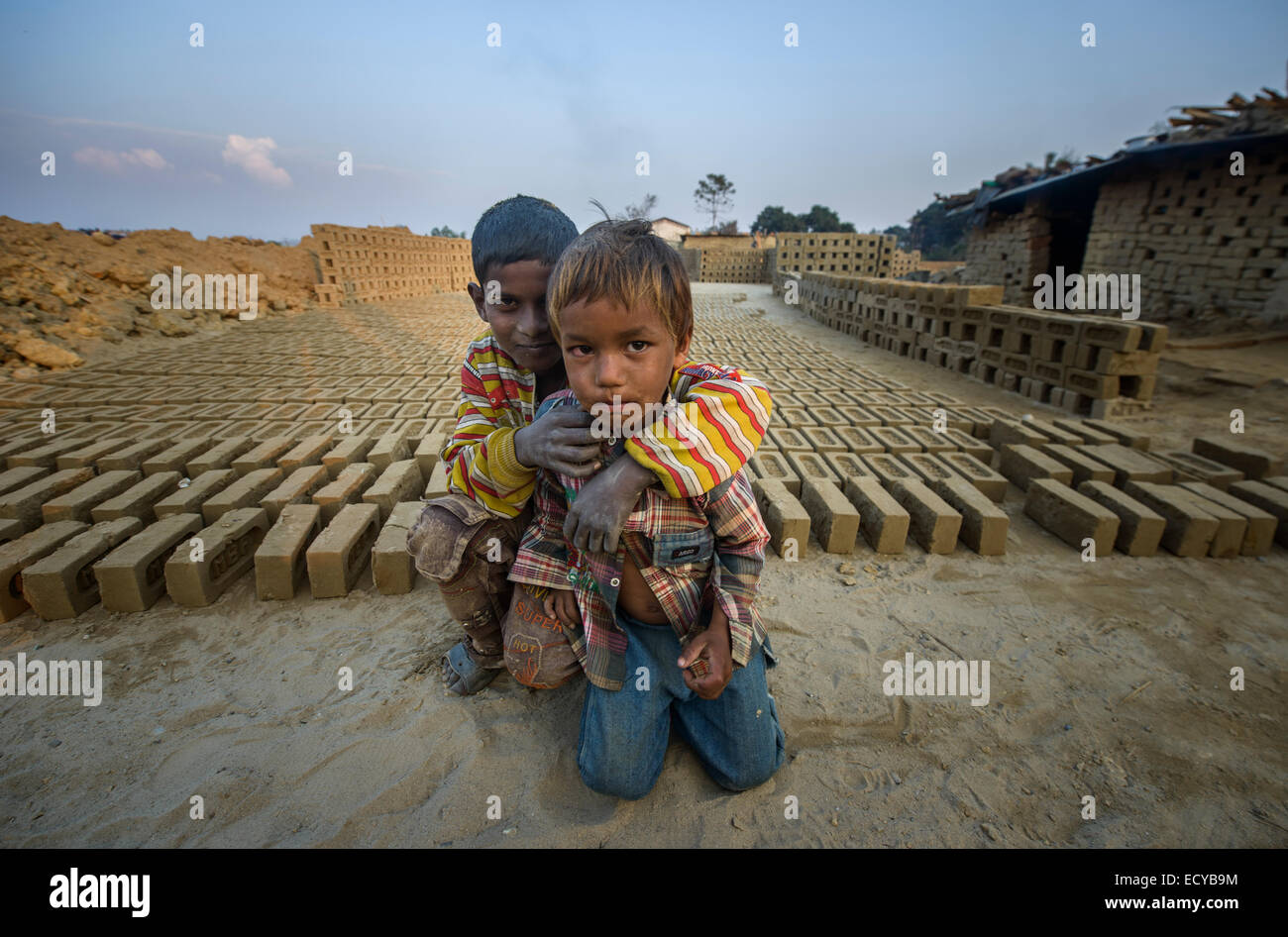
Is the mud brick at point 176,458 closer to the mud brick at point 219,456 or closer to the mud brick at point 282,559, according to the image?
the mud brick at point 219,456

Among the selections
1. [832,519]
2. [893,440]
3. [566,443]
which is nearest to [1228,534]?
[893,440]

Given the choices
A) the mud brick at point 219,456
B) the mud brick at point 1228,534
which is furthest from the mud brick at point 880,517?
the mud brick at point 219,456

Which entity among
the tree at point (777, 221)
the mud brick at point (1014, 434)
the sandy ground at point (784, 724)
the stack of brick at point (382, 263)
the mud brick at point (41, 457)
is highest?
the tree at point (777, 221)

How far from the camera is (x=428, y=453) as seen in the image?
325 cm

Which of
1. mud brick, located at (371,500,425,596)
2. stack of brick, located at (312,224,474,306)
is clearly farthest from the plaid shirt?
stack of brick, located at (312,224,474,306)

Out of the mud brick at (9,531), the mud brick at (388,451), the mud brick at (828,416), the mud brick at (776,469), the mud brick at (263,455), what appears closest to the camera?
the mud brick at (9,531)

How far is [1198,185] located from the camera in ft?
25.7

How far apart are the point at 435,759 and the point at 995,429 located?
4014 millimetres

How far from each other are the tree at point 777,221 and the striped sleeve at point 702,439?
39632 mm

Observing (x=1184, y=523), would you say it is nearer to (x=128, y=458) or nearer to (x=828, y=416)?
(x=828, y=416)

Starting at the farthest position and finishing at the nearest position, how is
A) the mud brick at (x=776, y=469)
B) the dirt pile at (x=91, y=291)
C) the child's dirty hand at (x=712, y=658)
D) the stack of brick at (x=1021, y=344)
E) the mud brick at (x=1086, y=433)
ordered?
the dirt pile at (x=91, y=291) < the stack of brick at (x=1021, y=344) < the mud brick at (x=1086, y=433) < the mud brick at (x=776, y=469) < the child's dirty hand at (x=712, y=658)

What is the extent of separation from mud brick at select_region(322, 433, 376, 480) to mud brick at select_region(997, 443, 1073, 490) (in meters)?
3.81

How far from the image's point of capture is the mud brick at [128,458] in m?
3.14

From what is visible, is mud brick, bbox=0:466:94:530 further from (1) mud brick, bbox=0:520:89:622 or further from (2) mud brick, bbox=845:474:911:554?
(2) mud brick, bbox=845:474:911:554
